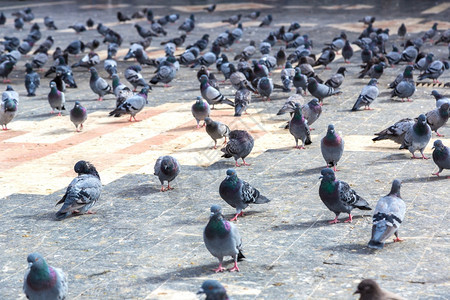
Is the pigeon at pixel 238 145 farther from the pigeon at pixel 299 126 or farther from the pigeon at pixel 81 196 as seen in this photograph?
the pigeon at pixel 81 196

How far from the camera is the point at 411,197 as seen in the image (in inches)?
437

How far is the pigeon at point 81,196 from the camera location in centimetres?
1044

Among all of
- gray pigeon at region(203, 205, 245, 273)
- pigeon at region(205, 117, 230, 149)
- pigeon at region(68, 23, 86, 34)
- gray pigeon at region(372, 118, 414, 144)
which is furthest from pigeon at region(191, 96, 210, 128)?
pigeon at region(68, 23, 86, 34)

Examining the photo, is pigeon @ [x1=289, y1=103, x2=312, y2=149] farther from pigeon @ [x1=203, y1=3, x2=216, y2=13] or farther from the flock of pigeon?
pigeon @ [x1=203, y1=3, x2=216, y2=13]

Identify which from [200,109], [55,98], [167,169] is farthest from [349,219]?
[55,98]

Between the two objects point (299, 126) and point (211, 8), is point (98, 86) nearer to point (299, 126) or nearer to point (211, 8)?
point (299, 126)

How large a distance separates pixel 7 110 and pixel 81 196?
6.68 m

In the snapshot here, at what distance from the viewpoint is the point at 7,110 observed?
53.8 feet

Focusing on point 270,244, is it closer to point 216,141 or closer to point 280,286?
point 280,286

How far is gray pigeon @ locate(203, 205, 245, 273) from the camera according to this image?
8266mm

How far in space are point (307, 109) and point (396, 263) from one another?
7.04 meters

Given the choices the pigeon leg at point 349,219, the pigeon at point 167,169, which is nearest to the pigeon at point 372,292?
the pigeon leg at point 349,219

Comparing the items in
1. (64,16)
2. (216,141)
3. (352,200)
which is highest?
(352,200)

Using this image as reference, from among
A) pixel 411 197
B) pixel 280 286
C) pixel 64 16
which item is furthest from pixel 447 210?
pixel 64 16
